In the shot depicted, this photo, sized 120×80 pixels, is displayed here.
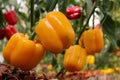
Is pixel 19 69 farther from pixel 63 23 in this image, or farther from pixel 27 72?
pixel 63 23


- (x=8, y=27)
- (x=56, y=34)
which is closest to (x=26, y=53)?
(x=56, y=34)

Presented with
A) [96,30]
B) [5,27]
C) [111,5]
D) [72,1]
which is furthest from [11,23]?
[96,30]

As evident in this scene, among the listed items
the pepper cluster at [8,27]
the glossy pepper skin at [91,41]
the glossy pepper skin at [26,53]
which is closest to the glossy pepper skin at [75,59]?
the glossy pepper skin at [91,41]

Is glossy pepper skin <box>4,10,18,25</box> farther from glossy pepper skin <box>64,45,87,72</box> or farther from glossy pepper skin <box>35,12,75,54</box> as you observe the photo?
glossy pepper skin <box>35,12,75,54</box>

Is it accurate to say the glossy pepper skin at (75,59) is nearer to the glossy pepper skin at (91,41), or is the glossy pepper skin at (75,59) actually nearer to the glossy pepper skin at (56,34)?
the glossy pepper skin at (91,41)

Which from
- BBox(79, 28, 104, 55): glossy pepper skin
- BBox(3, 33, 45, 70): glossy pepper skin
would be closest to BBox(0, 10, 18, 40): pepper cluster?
BBox(79, 28, 104, 55): glossy pepper skin

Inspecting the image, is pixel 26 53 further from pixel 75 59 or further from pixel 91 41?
pixel 91 41
